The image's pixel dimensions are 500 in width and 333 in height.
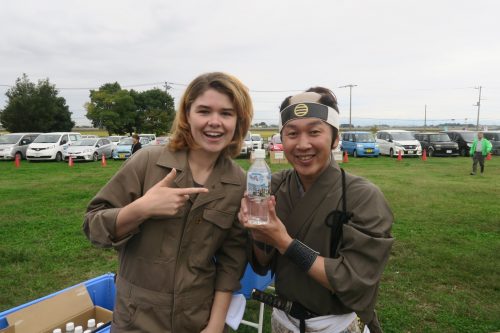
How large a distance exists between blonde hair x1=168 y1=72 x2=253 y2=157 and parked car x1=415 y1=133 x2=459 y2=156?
2426 cm

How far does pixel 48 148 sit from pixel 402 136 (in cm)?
2154

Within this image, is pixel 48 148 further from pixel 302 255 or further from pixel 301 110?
pixel 302 255

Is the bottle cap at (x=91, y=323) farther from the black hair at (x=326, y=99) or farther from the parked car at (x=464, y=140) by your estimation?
the parked car at (x=464, y=140)

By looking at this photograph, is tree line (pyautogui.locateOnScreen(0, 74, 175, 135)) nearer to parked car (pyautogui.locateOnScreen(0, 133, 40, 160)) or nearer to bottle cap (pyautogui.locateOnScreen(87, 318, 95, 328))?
parked car (pyautogui.locateOnScreen(0, 133, 40, 160))

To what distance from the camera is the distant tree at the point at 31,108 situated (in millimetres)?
36375

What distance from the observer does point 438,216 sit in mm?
7590

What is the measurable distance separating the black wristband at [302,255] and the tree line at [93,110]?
3495cm

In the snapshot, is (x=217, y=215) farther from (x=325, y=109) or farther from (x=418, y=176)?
(x=418, y=176)

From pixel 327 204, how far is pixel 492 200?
9493 mm

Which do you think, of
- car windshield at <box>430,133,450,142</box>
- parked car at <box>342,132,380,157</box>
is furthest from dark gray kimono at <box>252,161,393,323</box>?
car windshield at <box>430,133,450,142</box>

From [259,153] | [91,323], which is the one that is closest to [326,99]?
[259,153]

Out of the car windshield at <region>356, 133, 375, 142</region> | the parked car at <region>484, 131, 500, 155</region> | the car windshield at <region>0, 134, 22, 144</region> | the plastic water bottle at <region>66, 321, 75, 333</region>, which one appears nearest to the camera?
the plastic water bottle at <region>66, 321, 75, 333</region>

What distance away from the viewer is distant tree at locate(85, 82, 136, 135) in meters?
38.0

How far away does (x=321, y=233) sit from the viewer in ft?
5.44
